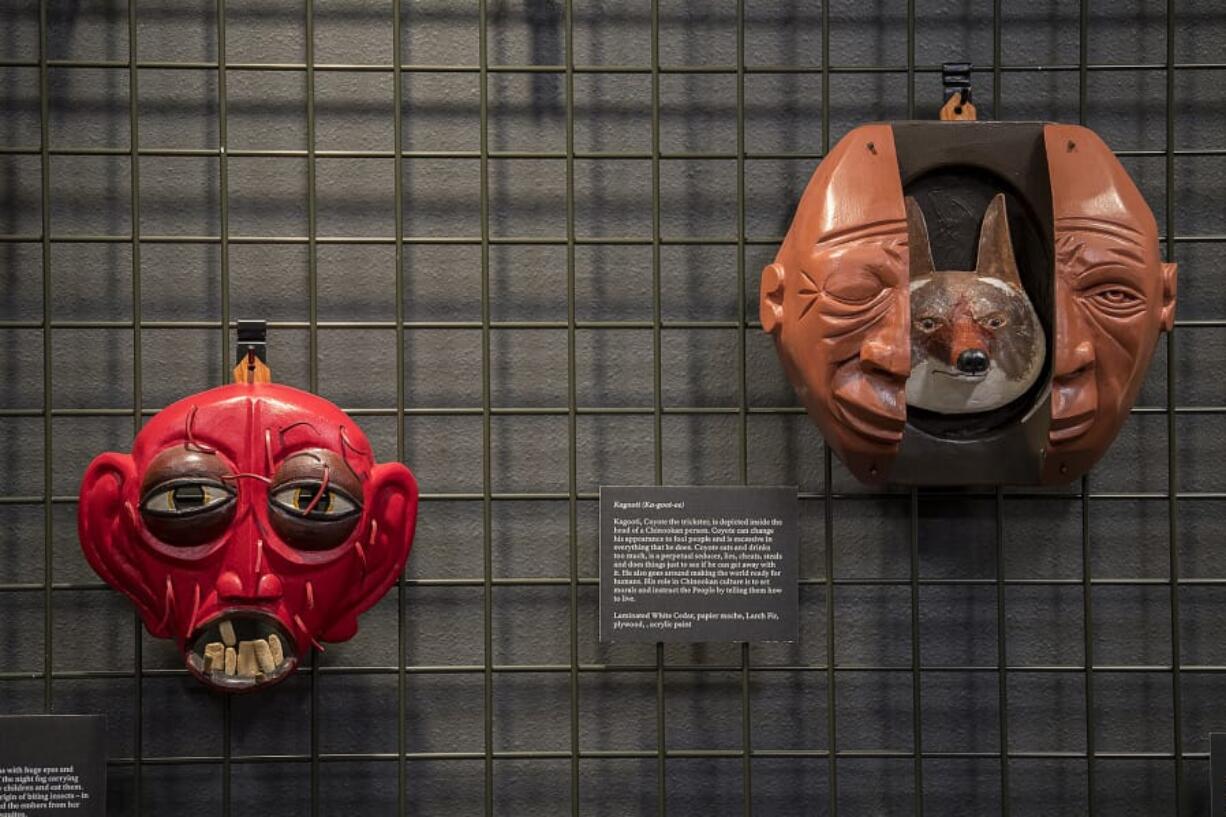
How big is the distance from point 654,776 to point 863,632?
0.30 meters

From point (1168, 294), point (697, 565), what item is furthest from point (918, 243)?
point (697, 565)

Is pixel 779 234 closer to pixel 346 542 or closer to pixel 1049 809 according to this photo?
pixel 346 542

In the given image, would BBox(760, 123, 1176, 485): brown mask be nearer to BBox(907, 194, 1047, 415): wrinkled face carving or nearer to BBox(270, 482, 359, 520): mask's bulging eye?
BBox(907, 194, 1047, 415): wrinkled face carving

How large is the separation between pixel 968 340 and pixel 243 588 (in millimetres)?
813

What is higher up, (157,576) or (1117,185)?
(1117,185)

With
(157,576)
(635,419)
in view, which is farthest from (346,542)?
(635,419)

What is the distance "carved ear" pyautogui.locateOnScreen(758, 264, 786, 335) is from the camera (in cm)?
136

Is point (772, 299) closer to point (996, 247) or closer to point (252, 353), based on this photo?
point (996, 247)

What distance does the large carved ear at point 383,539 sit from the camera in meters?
1.33

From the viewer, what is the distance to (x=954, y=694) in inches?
58.4

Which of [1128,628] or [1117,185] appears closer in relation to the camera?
[1117,185]

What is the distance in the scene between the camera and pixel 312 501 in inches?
50.2

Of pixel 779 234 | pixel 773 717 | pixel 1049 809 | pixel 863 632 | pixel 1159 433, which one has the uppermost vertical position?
pixel 779 234

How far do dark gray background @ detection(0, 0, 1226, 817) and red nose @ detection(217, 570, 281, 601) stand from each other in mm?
204
